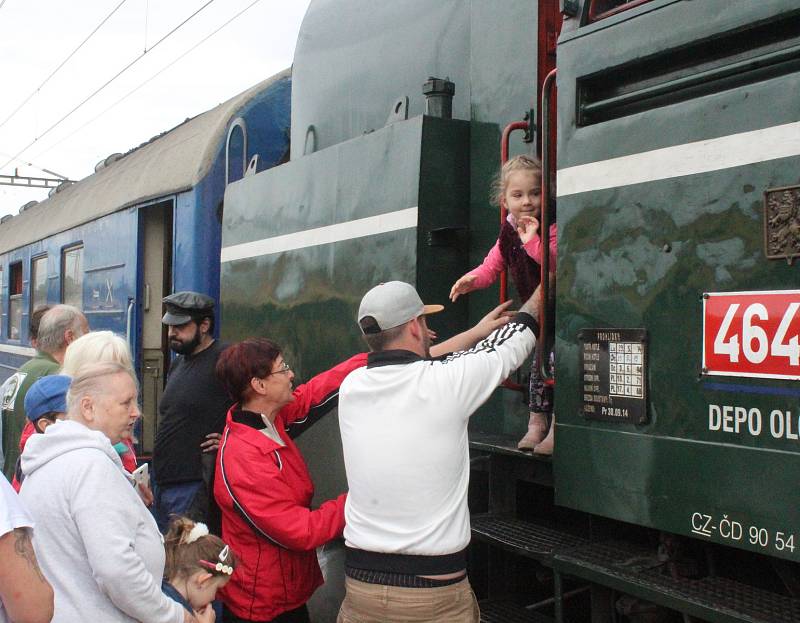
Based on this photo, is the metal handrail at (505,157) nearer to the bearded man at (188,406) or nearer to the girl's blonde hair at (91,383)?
the girl's blonde hair at (91,383)

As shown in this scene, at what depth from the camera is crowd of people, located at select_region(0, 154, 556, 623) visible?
6.54 feet

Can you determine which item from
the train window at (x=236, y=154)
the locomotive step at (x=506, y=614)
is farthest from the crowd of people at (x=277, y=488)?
the train window at (x=236, y=154)

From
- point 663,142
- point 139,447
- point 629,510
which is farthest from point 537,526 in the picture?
point 139,447

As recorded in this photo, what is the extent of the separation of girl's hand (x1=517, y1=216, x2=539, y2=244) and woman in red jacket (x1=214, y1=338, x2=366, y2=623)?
864 mm

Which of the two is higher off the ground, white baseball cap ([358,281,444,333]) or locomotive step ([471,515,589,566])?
white baseball cap ([358,281,444,333])

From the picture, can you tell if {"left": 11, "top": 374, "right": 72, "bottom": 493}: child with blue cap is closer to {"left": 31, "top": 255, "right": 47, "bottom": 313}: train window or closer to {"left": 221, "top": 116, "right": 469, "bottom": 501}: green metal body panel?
{"left": 221, "top": 116, "right": 469, "bottom": 501}: green metal body panel

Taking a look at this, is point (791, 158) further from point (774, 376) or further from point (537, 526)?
point (537, 526)

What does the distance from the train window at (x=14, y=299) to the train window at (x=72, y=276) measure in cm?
274

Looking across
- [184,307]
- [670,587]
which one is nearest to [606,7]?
[670,587]

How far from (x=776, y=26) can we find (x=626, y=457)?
1089 mm

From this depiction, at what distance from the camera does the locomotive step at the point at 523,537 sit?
8.18 ft

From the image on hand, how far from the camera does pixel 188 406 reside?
383 centimetres

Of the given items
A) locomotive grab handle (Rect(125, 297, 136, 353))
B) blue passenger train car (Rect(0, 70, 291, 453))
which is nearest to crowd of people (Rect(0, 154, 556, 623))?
blue passenger train car (Rect(0, 70, 291, 453))

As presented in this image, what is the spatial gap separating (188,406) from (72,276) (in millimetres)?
4926
